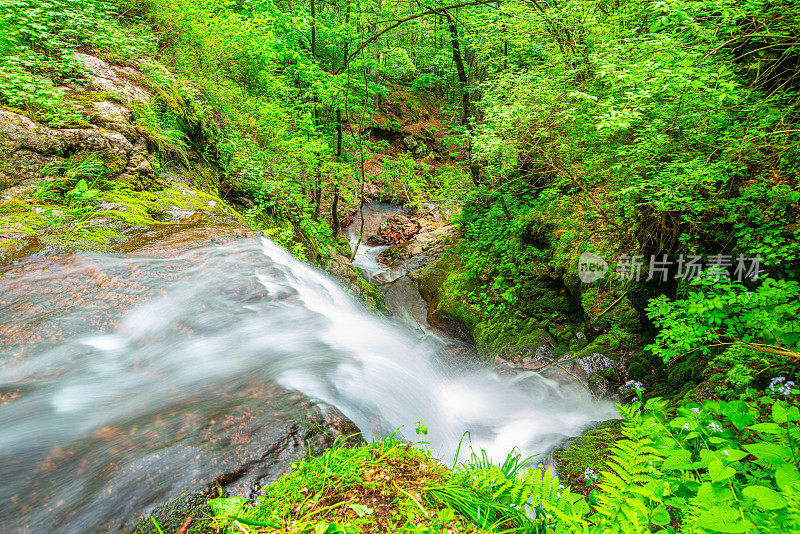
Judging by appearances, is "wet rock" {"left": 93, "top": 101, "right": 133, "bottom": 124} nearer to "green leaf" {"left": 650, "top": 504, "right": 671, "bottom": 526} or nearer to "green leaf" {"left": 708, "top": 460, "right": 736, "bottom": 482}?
"green leaf" {"left": 650, "top": 504, "right": 671, "bottom": 526}

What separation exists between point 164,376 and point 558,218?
21.0 feet

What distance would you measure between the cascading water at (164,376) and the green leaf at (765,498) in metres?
2.03

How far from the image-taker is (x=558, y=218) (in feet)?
21.4

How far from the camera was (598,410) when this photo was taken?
15.7 ft

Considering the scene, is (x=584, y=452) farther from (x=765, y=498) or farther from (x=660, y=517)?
(x=765, y=498)

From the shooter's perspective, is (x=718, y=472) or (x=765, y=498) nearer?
(x=765, y=498)

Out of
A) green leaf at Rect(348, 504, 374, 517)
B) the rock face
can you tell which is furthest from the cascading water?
the rock face

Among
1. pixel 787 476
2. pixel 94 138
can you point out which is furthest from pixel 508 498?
pixel 94 138

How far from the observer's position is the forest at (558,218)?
182cm

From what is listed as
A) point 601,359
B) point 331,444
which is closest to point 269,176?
point 331,444

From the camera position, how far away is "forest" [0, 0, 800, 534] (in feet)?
5.96

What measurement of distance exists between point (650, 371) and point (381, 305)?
5191 millimetres

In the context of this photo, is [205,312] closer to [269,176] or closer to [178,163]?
[178,163]

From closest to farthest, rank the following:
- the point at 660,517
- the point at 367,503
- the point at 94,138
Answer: the point at 660,517, the point at 367,503, the point at 94,138
